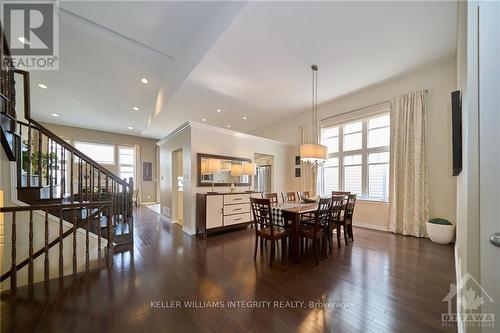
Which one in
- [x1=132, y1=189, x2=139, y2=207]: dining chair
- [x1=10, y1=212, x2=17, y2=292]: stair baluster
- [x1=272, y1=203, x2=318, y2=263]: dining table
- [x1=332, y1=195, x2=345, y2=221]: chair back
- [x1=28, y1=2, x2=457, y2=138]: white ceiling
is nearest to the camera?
[x1=10, y1=212, x2=17, y2=292]: stair baluster

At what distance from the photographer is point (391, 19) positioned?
263 cm

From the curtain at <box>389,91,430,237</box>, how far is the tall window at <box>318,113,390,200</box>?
295 millimetres

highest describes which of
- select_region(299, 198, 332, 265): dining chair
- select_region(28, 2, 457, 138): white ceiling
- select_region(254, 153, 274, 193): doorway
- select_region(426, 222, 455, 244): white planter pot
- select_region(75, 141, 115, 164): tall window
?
select_region(28, 2, 457, 138): white ceiling

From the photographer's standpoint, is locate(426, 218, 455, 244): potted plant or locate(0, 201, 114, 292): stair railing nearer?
locate(0, 201, 114, 292): stair railing

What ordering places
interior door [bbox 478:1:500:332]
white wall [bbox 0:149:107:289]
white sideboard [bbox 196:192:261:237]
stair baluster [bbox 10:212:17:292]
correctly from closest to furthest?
interior door [bbox 478:1:500:332], stair baluster [bbox 10:212:17:292], white wall [bbox 0:149:107:289], white sideboard [bbox 196:192:261:237]

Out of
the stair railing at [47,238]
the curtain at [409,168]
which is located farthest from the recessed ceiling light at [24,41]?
the curtain at [409,168]

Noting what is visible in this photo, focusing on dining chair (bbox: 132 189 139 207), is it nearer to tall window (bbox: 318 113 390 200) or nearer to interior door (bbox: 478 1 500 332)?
tall window (bbox: 318 113 390 200)

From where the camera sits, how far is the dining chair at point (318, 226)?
8.75ft

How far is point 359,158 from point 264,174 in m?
2.95

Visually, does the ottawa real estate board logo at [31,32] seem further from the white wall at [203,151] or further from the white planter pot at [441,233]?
the white planter pot at [441,233]

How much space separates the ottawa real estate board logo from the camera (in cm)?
275

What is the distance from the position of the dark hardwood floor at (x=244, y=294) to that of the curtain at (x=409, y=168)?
95 centimetres

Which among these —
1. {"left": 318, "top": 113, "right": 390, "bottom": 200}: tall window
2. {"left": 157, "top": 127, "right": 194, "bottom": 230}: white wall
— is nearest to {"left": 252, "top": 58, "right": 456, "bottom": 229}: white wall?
{"left": 318, "top": 113, "right": 390, "bottom": 200}: tall window

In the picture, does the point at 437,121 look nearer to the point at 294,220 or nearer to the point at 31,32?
the point at 294,220
